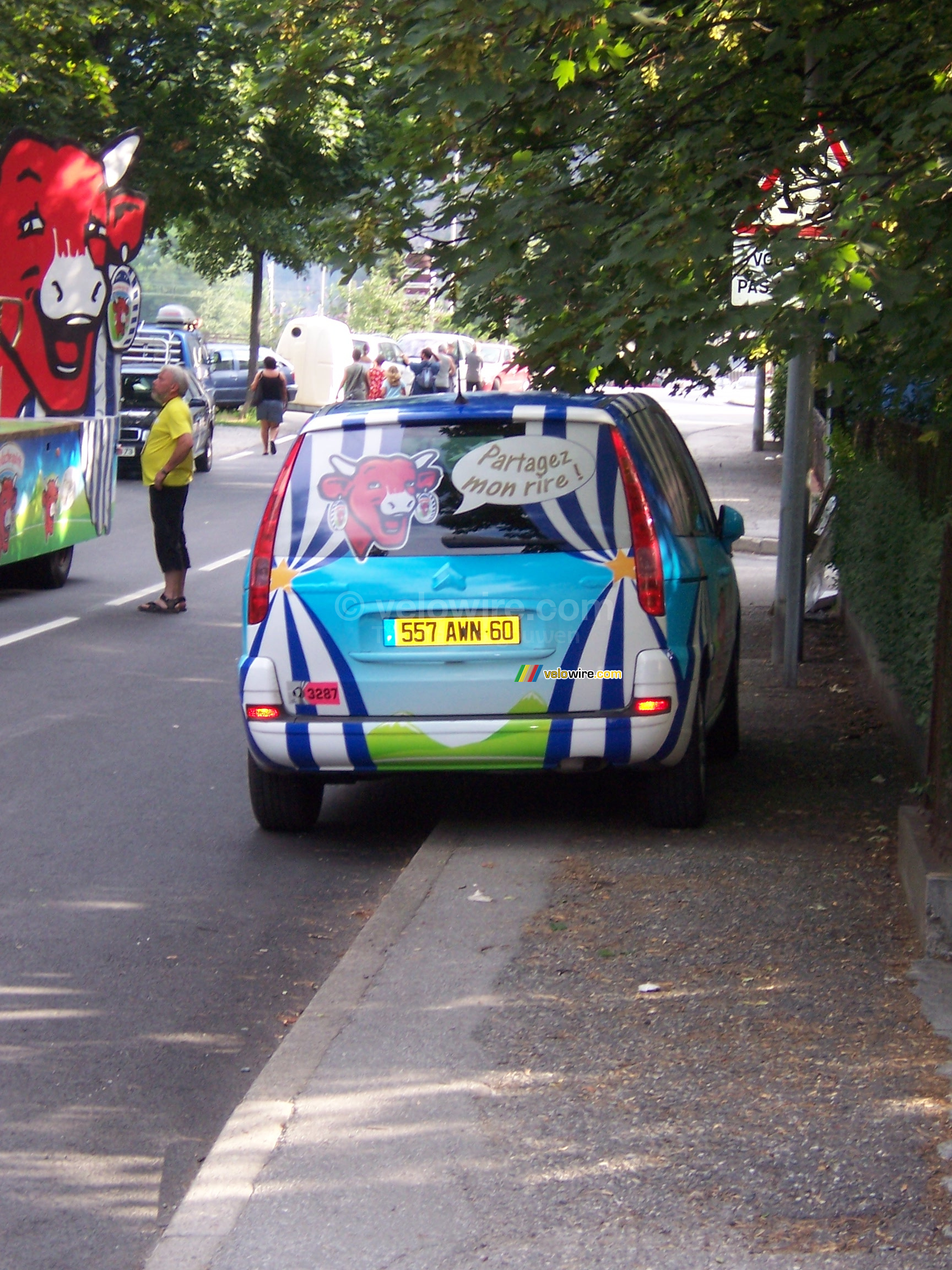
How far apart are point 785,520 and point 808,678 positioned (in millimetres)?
1025

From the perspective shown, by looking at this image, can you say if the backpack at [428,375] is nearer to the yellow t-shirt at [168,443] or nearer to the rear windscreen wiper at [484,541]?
the yellow t-shirt at [168,443]

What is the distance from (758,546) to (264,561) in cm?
1209

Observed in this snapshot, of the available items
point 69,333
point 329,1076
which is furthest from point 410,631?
point 69,333

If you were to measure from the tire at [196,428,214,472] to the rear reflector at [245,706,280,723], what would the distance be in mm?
21599

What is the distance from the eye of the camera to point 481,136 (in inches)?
299

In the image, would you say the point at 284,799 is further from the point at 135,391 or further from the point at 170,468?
the point at 135,391

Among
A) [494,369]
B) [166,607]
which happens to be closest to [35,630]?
[166,607]

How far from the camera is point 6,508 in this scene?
13.2 meters

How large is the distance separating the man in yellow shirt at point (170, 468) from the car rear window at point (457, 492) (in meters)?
6.59

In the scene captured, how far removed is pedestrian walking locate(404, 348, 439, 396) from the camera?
40.1 meters

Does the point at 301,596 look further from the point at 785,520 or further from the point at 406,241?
the point at 785,520

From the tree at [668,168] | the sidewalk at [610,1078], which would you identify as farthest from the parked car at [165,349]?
the sidewalk at [610,1078]

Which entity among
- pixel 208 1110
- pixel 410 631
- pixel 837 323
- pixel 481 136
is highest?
pixel 481 136

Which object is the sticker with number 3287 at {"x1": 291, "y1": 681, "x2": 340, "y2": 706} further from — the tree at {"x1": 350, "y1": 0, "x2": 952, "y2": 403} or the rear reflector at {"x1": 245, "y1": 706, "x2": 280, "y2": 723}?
the tree at {"x1": 350, "y1": 0, "x2": 952, "y2": 403}
